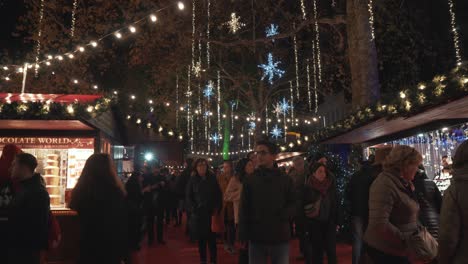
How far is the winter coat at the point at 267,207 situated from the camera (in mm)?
4398

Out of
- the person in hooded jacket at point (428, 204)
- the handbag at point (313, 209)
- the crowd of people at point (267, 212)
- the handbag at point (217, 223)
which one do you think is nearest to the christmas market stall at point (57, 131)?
the handbag at point (217, 223)

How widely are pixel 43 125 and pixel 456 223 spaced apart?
327 inches

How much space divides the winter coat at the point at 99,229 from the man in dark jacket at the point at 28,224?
0.70 metres

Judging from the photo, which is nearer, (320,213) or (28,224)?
(28,224)

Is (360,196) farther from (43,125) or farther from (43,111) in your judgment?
(43,125)

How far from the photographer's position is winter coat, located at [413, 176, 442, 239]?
4270 millimetres

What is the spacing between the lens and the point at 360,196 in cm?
595

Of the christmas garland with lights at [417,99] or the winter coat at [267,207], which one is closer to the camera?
the winter coat at [267,207]

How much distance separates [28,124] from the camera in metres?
9.05

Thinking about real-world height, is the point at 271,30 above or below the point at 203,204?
above

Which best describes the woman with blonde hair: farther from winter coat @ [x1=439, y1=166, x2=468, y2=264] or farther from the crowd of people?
winter coat @ [x1=439, y1=166, x2=468, y2=264]

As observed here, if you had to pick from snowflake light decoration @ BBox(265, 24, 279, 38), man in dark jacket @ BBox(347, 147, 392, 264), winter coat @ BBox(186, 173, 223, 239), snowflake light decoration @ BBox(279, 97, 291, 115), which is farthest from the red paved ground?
snowflake light decoration @ BBox(279, 97, 291, 115)

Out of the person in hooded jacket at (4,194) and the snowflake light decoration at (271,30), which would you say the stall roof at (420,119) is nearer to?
the person in hooded jacket at (4,194)

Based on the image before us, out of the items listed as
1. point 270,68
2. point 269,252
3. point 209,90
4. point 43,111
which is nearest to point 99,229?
point 269,252
